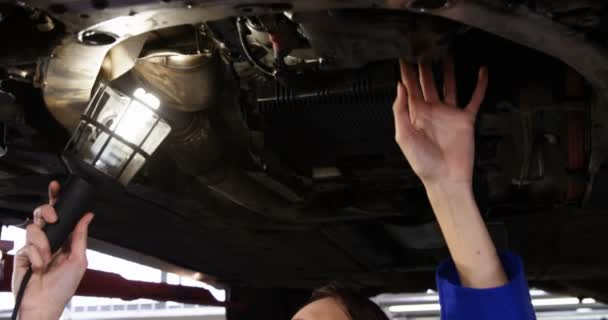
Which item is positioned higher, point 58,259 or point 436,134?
point 436,134

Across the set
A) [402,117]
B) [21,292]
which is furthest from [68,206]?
[402,117]

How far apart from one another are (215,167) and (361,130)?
0.99 ft

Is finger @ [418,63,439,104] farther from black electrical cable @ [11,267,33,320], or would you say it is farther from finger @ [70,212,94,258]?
black electrical cable @ [11,267,33,320]

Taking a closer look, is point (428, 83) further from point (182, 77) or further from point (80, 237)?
point (80, 237)

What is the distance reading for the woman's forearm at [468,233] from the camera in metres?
1.02

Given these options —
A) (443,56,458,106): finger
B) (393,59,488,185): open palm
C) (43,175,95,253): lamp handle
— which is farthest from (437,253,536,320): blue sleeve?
(43,175,95,253): lamp handle

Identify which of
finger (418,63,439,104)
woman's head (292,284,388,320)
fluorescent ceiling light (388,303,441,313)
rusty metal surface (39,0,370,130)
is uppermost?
rusty metal surface (39,0,370,130)

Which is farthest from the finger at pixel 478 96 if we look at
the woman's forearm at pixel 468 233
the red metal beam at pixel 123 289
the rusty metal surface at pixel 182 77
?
the red metal beam at pixel 123 289

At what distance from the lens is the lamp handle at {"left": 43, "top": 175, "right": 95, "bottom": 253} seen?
1.03 metres

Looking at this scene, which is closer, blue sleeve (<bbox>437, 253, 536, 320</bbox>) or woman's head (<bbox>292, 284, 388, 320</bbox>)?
blue sleeve (<bbox>437, 253, 536, 320</bbox>)

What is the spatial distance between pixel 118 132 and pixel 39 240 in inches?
7.4

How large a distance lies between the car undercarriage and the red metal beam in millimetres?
89

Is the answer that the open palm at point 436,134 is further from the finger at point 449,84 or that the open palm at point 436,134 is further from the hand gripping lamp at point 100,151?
the hand gripping lamp at point 100,151

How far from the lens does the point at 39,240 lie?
1029mm
